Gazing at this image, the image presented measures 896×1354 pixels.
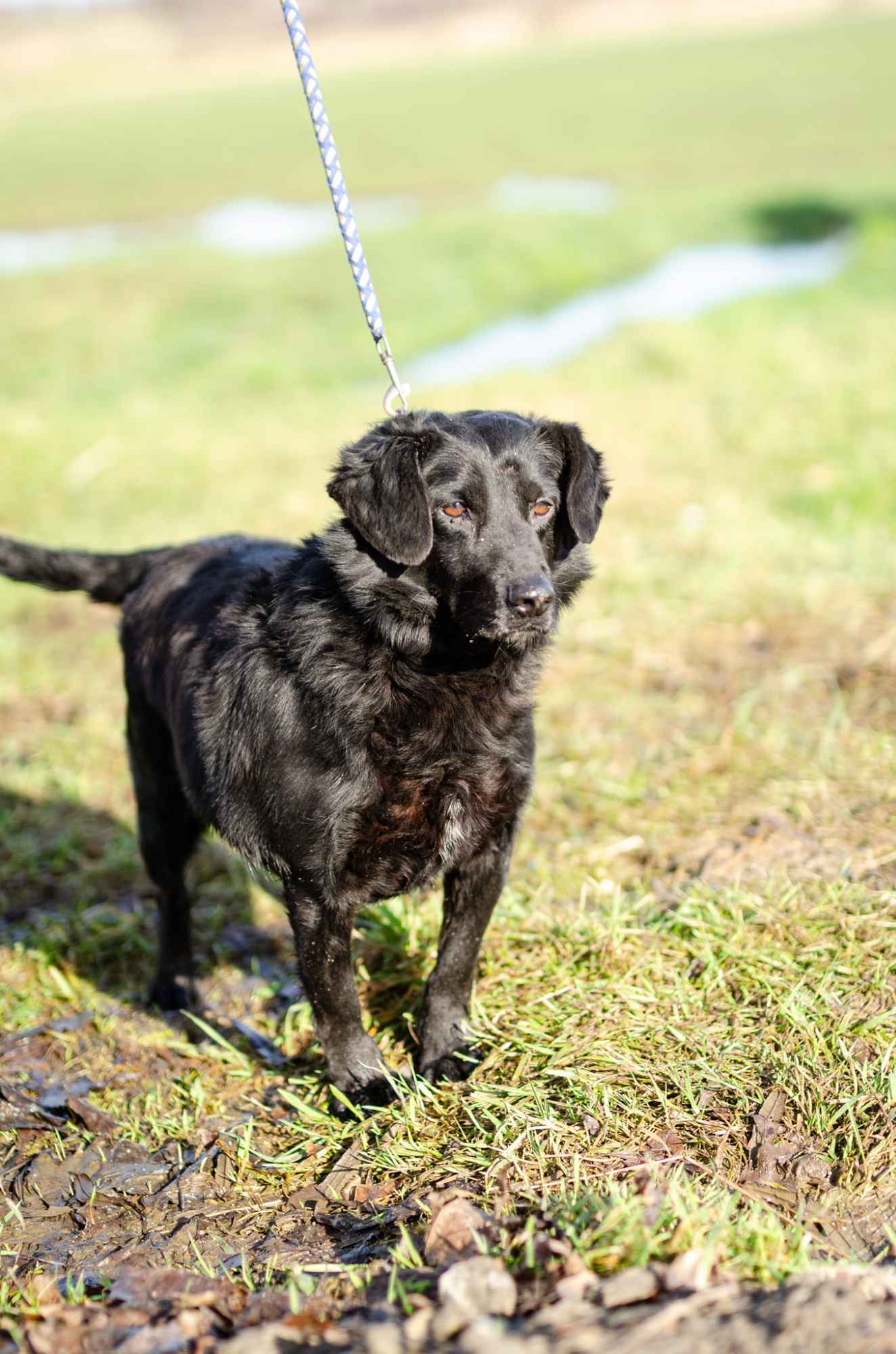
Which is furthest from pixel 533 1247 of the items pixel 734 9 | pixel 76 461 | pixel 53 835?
pixel 734 9

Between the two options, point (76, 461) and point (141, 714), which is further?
point (76, 461)

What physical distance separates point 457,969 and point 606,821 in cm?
150

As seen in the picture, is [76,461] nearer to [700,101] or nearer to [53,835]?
[53,835]

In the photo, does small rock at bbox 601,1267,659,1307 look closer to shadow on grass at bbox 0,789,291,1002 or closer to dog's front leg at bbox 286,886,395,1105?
dog's front leg at bbox 286,886,395,1105

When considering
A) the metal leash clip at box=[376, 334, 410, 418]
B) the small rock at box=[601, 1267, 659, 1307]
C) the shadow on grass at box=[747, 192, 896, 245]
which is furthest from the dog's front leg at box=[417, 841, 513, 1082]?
the shadow on grass at box=[747, 192, 896, 245]

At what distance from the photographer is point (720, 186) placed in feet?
96.1

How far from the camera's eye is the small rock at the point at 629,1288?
90.7 inches

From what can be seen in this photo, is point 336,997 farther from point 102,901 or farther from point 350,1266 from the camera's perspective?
point 102,901

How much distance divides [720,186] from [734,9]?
178ft

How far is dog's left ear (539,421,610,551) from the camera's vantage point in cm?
353

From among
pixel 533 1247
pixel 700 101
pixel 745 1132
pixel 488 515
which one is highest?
pixel 700 101

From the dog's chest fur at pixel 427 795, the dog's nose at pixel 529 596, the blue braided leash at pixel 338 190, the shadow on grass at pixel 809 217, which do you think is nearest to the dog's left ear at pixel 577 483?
the dog's nose at pixel 529 596

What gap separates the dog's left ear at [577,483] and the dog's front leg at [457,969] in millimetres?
935

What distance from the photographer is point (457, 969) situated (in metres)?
3.56
